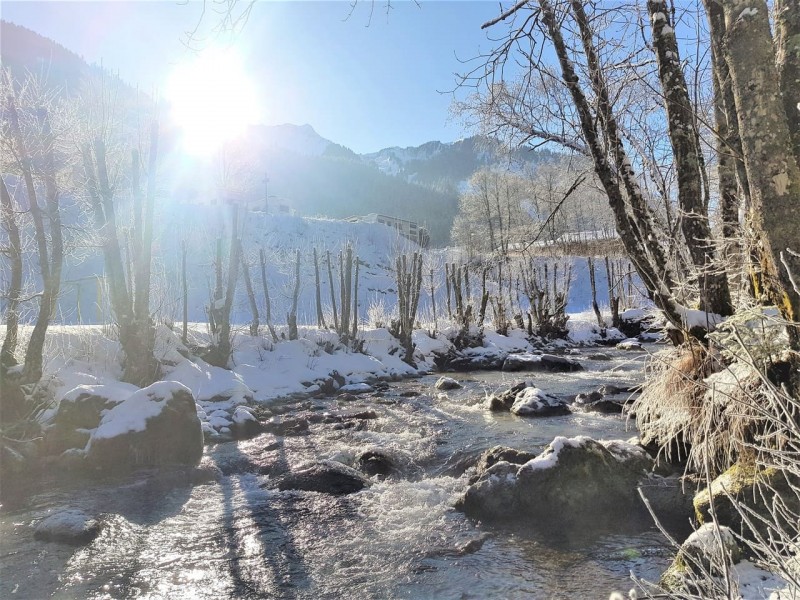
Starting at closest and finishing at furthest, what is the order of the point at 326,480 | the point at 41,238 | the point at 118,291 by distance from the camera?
the point at 326,480
the point at 41,238
the point at 118,291

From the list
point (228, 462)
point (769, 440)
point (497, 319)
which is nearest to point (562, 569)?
point (769, 440)

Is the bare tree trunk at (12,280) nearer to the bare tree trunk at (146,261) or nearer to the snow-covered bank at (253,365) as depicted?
the snow-covered bank at (253,365)

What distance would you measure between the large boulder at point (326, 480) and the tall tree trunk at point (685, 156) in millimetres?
4477

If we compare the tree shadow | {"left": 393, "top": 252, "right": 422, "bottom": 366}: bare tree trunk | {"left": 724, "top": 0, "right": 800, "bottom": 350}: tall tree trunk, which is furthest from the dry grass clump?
{"left": 393, "top": 252, "right": 422, "bottom": 366}: bare tree trunk

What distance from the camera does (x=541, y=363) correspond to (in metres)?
18.2

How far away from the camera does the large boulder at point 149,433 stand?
23.4 feet

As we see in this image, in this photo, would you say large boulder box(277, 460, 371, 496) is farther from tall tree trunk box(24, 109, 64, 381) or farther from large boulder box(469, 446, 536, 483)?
tall tree trunk box(24, 109, 64, 381)

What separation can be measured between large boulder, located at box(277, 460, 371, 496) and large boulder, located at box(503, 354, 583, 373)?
40.2 ft

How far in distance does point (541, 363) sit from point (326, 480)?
13.3 m

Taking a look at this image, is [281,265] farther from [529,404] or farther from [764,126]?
[764,126]

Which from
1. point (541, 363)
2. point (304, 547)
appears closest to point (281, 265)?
point (541, 363)

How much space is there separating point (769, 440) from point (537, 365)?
14700 mm

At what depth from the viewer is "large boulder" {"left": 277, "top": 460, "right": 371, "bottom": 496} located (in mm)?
6250

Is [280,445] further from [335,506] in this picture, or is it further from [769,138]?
[769,138]
